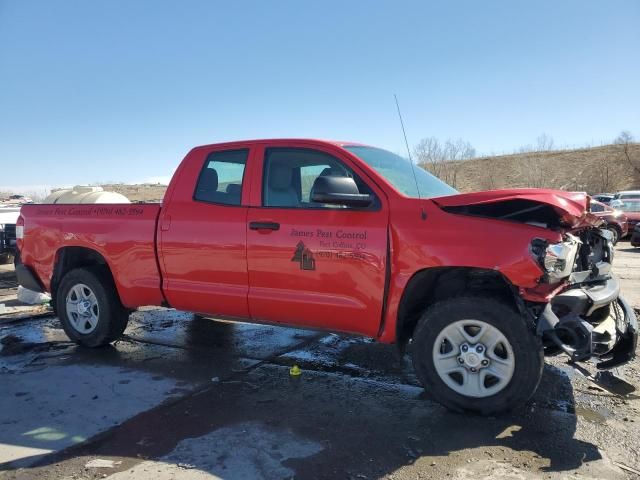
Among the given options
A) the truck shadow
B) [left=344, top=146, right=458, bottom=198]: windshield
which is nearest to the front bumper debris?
the truck shadow

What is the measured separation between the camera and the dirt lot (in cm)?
303

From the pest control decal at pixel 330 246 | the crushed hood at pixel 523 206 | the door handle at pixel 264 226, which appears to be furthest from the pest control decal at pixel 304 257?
the crushed hood at pixel 523 206

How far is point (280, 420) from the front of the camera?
12.0 ft

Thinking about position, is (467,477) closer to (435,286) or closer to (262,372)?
(435,286)

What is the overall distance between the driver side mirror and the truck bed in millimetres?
1935

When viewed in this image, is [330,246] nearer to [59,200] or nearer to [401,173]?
[401,173]

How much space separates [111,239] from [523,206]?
386 cm

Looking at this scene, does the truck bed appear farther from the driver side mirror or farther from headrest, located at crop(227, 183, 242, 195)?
the driver side mirror

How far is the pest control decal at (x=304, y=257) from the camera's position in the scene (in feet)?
13.4

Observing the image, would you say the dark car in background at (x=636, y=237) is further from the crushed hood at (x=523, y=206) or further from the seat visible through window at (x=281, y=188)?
the seat visible through window at (x=281, y=188)

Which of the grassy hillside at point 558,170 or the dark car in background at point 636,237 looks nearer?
the dark car in background at point 636,237

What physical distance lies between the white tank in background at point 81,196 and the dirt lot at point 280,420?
4989 mm

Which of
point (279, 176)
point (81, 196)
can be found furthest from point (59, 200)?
point (279, 176)

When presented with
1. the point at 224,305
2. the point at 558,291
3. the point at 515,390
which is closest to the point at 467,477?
the point at 515,390
